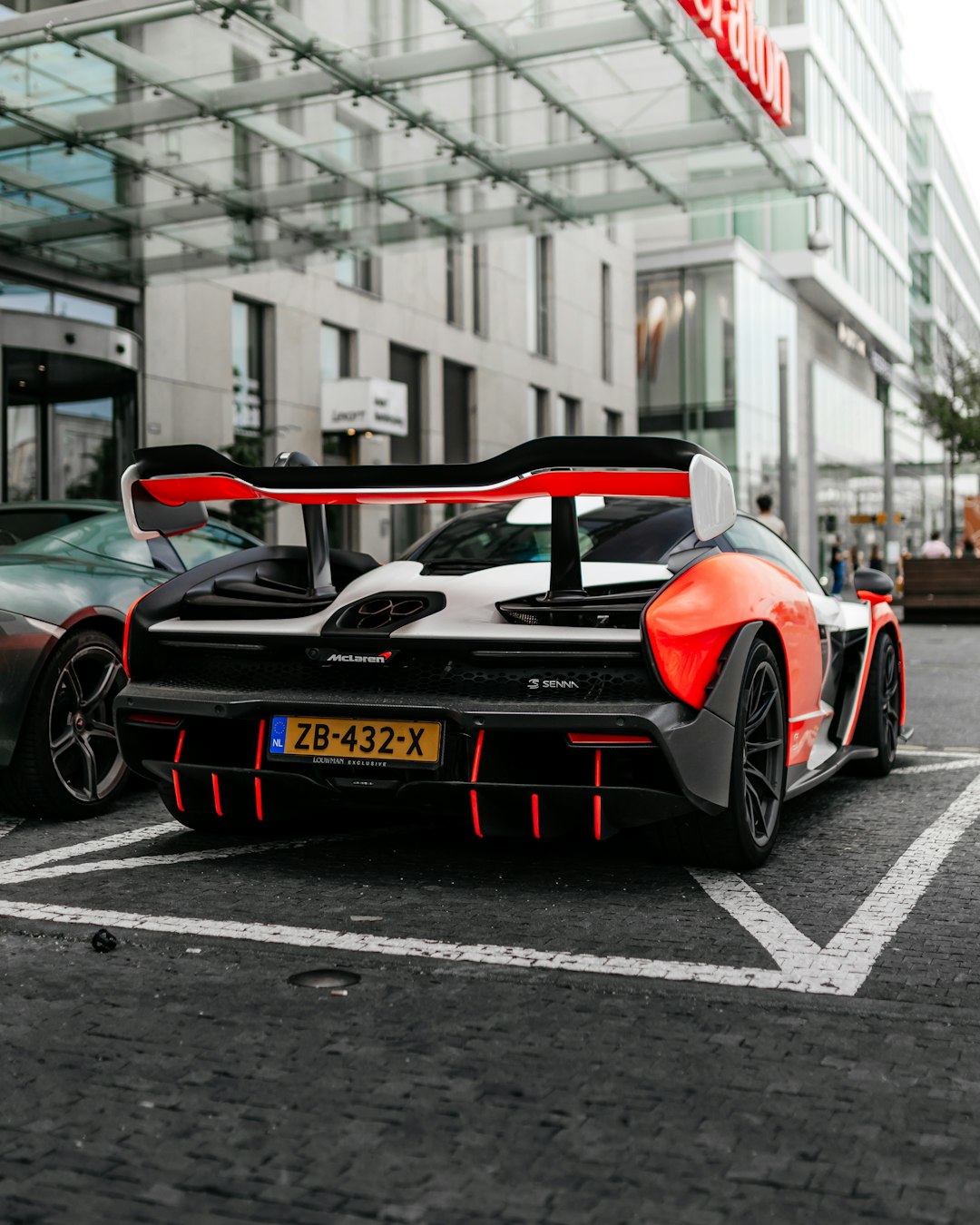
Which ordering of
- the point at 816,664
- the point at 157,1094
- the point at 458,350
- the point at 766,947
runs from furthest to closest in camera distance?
1. the point at 458,350
2. the point at 816,664
3. the point at 766,947
4. the point at 157,1094

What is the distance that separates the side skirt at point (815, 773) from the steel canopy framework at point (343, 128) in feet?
29.3

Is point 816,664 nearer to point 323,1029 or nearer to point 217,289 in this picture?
point 323,1029

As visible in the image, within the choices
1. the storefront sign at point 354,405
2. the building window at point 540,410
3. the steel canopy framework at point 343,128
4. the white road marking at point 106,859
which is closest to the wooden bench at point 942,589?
the steel canopy framework at point 343,128

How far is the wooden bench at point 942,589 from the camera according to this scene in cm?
2398

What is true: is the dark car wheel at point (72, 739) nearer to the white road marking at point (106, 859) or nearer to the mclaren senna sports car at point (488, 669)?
the white road marking at point (106, 859)

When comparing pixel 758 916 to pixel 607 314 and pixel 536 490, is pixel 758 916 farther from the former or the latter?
pixel 607 314

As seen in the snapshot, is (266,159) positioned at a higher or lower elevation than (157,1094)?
higher

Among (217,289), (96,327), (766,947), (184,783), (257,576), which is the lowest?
(766,947)

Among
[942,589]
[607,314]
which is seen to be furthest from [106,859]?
[607,314]

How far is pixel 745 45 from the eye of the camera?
16766mm

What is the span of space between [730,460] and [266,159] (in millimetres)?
28135

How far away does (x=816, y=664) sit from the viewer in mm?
5613

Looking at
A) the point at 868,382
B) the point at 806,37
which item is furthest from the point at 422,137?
the point at 868,382

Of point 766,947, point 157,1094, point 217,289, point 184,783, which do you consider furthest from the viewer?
point 217,289
